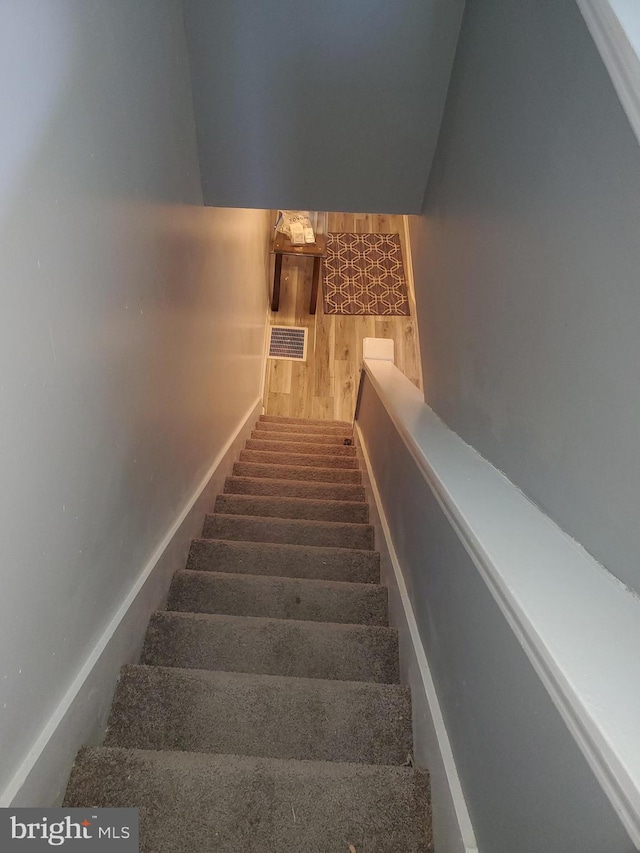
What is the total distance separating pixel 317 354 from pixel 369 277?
1.11 meters

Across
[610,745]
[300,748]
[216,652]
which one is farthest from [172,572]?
[610,745]

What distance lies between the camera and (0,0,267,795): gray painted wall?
898 millimetres

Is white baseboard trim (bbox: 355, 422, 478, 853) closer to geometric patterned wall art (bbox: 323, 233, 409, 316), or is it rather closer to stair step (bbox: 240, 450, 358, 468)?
stair step (bbox: 240, 450, 358, 468)

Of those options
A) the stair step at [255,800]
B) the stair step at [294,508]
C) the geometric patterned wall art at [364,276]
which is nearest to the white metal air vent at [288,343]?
the geometric patterned wall art at [364,276]

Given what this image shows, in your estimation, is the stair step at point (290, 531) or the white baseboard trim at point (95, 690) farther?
the stair step at point (290, 531)

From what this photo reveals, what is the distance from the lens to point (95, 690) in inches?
52.0

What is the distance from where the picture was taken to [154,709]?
1.41 meters

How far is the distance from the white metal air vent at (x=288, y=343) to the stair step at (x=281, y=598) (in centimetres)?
340

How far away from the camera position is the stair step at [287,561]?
2.12 m

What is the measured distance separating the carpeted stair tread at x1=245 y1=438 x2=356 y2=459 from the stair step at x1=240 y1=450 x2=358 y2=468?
7cm

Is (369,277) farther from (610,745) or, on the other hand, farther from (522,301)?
(610,745)

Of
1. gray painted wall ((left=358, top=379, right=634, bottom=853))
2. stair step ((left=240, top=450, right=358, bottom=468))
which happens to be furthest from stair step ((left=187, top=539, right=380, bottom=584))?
stair step ((left=240, top=450, right=358, bottom=468))

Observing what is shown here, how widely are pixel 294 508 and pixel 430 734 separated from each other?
4.96 ft

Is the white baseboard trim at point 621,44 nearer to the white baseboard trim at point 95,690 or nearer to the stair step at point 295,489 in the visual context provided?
the white baseboard trim at point 95,690
